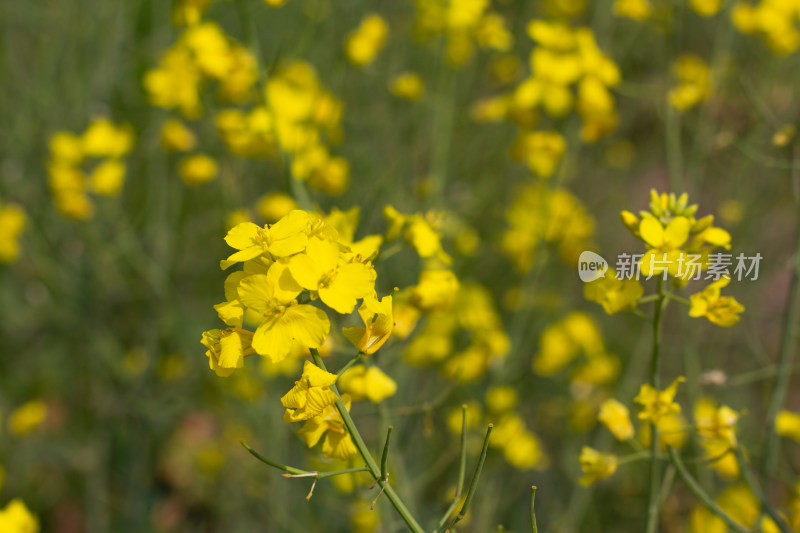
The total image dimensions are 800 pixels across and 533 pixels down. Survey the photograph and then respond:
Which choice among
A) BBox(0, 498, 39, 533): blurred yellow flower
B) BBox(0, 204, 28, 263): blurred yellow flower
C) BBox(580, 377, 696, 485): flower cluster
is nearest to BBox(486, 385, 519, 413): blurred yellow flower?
BBox(580, 377, 696, 485): flower cluster

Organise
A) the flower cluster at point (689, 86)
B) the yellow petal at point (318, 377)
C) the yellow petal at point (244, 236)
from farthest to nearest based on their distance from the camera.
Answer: the flower cluster at point (689, 86)
the yellow petal at point (244, 236)
the yellow petal at point (318, 377)

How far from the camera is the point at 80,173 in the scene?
2348 millimetres

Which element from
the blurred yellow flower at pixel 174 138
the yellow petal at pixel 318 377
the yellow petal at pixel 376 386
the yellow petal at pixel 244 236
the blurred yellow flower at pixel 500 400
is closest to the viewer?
the yellow petal at pixel 318 377

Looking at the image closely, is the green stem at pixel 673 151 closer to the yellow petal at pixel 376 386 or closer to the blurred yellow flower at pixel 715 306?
the blurred yellow flower at pixel 715 306

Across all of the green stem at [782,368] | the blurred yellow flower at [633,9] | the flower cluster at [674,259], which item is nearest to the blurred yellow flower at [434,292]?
the flower cluster at [674,259]

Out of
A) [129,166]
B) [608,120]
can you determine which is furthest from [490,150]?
[129,166]

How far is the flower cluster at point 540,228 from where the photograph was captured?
7.50 ft

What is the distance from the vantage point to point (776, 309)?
363 centimetres

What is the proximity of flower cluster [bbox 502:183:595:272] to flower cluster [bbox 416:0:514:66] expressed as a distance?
519 millimetres

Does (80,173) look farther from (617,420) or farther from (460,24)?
(617,420)

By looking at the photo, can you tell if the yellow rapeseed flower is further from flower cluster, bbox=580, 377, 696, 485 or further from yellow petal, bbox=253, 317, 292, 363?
flower cluster, bbox=580, 377, 696, 485

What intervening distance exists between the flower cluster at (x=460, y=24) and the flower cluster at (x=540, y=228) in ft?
1.70

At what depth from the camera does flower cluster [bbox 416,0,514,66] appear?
214cm

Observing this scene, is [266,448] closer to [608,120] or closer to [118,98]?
[608,120]
